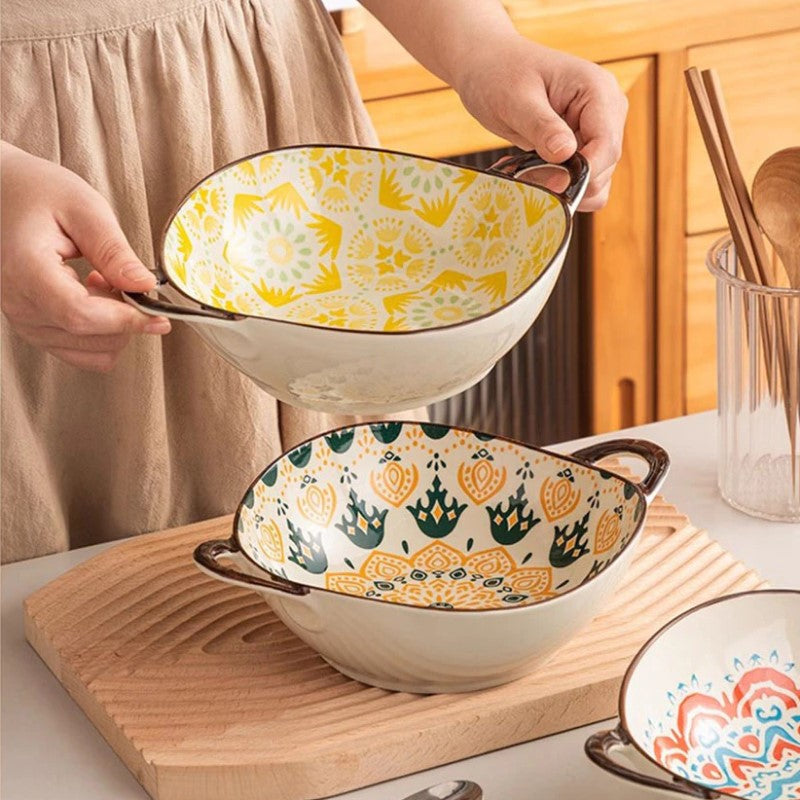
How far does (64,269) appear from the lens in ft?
2.44

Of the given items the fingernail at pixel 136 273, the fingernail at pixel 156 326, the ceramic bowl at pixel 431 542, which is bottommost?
the ceramic bowl at pixel 431 542

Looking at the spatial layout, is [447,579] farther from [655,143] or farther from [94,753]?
[655,143]

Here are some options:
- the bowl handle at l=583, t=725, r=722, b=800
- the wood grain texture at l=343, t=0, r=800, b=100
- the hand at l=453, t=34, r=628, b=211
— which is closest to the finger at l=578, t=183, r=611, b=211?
the hand at l=453, t=34, r=628, b=211

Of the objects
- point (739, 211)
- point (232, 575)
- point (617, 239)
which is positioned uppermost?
point (739, 211)

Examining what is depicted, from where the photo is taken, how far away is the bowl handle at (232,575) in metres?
0.71

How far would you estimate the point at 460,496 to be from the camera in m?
0.87

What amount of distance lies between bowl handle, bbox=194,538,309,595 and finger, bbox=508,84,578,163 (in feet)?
0.97

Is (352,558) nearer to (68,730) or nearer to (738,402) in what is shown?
(68,730)

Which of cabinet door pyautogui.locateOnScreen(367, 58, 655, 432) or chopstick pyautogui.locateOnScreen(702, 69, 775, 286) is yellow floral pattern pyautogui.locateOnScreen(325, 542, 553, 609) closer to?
chopstick pyautogui.locateOnScreen(702, 69, 775, 286)

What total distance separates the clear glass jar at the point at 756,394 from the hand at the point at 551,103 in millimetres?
105

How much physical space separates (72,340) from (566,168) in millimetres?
289

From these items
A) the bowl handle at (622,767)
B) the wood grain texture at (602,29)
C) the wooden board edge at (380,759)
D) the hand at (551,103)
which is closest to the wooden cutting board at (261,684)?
the wooden board edge at (380,759)

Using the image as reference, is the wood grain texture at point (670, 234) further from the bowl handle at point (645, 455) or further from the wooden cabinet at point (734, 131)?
the bowl handle at point (645, 455)

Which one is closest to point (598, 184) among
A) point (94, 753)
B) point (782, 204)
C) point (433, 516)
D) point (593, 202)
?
point (593, 202)
